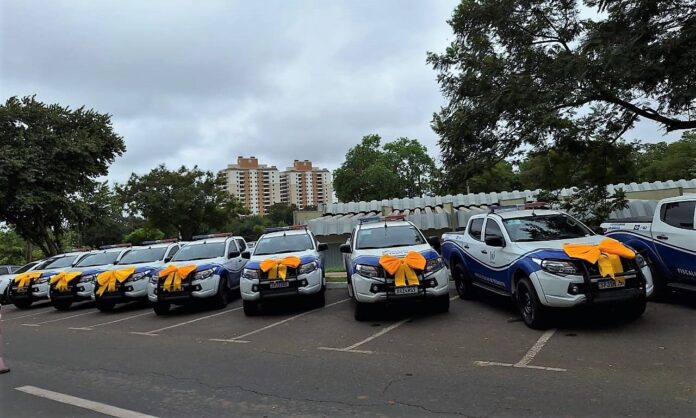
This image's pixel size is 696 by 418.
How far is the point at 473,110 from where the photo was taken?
14.2 meters

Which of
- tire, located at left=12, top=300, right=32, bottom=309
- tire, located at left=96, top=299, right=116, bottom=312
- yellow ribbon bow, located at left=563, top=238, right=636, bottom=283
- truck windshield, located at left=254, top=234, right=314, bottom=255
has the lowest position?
tire, located at left=12, top=300, right=32, bottom=309

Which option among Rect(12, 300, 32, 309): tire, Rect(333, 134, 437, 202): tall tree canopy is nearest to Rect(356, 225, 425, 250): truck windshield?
Rect(12, 300, 32, 309): tire

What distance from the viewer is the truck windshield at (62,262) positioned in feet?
57.8

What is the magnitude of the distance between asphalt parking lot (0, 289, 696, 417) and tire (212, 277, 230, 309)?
1.94 metres

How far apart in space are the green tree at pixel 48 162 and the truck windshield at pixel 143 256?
12899 millimetres

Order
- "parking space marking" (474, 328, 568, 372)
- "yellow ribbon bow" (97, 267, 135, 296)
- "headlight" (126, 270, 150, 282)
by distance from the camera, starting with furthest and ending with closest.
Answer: "headlight" (126, 270, 150, 282) < "yellow ribbon bow" (97, 267, 135, 296) < "parking space marking" (474, 328, 568, 372)

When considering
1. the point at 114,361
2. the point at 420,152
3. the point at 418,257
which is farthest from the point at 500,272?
the point at 420,152

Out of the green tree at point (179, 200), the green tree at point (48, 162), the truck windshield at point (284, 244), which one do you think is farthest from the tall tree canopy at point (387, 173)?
the truck windshield at point (284, 244)

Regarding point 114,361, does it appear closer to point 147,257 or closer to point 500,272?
point 500,272

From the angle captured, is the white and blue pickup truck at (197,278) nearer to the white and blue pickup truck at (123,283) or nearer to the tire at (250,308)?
the white and blue pickup truck at (123,283)

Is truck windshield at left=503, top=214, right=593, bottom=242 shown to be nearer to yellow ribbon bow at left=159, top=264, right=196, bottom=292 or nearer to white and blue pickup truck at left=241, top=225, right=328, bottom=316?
white and blue pickup truck at left=241, top=225, right=328, bottom=316

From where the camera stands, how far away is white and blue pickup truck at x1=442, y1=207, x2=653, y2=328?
695 cm

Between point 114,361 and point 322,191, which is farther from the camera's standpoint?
point 322,191

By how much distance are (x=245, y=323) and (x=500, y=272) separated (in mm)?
5101
